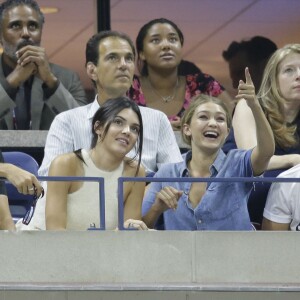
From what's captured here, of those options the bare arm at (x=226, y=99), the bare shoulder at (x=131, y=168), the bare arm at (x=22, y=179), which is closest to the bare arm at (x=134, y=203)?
the bare shoulder at (x=131, y=168)

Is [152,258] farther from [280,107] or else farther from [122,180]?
[280,107]

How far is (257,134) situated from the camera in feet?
42.9

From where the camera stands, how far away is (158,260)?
13.0 meters

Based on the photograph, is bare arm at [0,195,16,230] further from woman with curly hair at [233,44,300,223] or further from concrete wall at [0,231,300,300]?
woman with curly hair at [233,44,300,223]

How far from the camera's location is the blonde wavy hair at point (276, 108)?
14.0 metres

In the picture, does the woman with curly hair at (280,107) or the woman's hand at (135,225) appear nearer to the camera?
the woman's hand at (135,225)

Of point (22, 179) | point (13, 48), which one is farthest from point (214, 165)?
point (13, 48)

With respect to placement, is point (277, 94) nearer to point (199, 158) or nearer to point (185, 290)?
point (199, 158)

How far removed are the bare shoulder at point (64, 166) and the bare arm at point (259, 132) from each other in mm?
1125

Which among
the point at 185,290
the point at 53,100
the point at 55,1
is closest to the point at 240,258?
the point at 185,290

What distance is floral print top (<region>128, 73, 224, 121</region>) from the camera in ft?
50.2

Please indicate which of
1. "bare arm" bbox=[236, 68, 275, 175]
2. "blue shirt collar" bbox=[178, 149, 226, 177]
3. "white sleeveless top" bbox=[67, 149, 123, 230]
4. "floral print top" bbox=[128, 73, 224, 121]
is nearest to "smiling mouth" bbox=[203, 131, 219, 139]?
"blue shirt collar" bbox=[178, 149, 226, 177]

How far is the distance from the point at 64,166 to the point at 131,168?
1.43 ft

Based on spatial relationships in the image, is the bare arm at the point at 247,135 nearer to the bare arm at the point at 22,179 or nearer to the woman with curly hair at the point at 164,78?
the woman with curly hair at the point at 164,78
